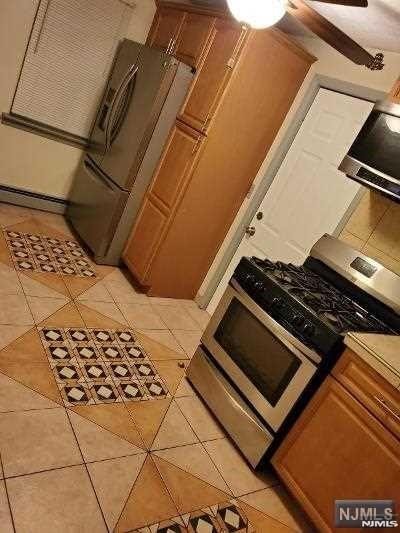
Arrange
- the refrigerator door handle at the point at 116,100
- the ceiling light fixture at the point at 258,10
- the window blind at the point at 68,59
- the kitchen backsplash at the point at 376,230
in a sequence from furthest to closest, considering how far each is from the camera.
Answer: the window blind at the point at 68,59 < the refrigerator door handle at the point at 116,100 < the kitchen backsplash at the point at 376,230 < the ceiling light fixture at the point at 258,10

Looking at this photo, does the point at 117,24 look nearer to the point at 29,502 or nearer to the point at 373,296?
the point at 373,296

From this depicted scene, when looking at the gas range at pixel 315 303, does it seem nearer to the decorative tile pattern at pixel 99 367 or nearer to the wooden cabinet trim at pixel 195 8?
the decorative tile pattern at pixel 99 367

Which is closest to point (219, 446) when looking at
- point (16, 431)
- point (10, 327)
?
point (16, 431)

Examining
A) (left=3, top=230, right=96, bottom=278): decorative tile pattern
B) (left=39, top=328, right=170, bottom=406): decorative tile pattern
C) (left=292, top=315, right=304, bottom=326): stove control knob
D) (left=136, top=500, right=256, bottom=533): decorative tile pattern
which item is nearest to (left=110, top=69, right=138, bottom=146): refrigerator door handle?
(left=3, top=230, right=96, bottom=278): decorative tile pattern

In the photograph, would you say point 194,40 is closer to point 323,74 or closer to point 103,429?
point 323,74

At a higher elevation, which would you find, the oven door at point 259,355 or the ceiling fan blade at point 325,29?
the ceiling fan blade at point 325,29

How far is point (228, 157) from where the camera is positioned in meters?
3.05

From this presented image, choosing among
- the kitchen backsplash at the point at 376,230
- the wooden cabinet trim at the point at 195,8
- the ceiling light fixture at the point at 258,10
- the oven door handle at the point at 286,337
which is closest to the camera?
the ceiling light fixture at the point at 258,10

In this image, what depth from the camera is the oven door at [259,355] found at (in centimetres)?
193

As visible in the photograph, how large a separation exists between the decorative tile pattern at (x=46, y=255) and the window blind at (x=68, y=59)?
1126 mm

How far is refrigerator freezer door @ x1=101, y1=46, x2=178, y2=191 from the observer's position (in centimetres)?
297

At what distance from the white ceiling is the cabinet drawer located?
5.73 feet

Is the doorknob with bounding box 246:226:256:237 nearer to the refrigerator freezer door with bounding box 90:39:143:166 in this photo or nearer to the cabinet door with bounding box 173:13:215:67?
the cabinet door with bounding box 173:13:215:67

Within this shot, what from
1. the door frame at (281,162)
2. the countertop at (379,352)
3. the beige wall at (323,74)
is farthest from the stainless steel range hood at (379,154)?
the countertop at (379,352)
